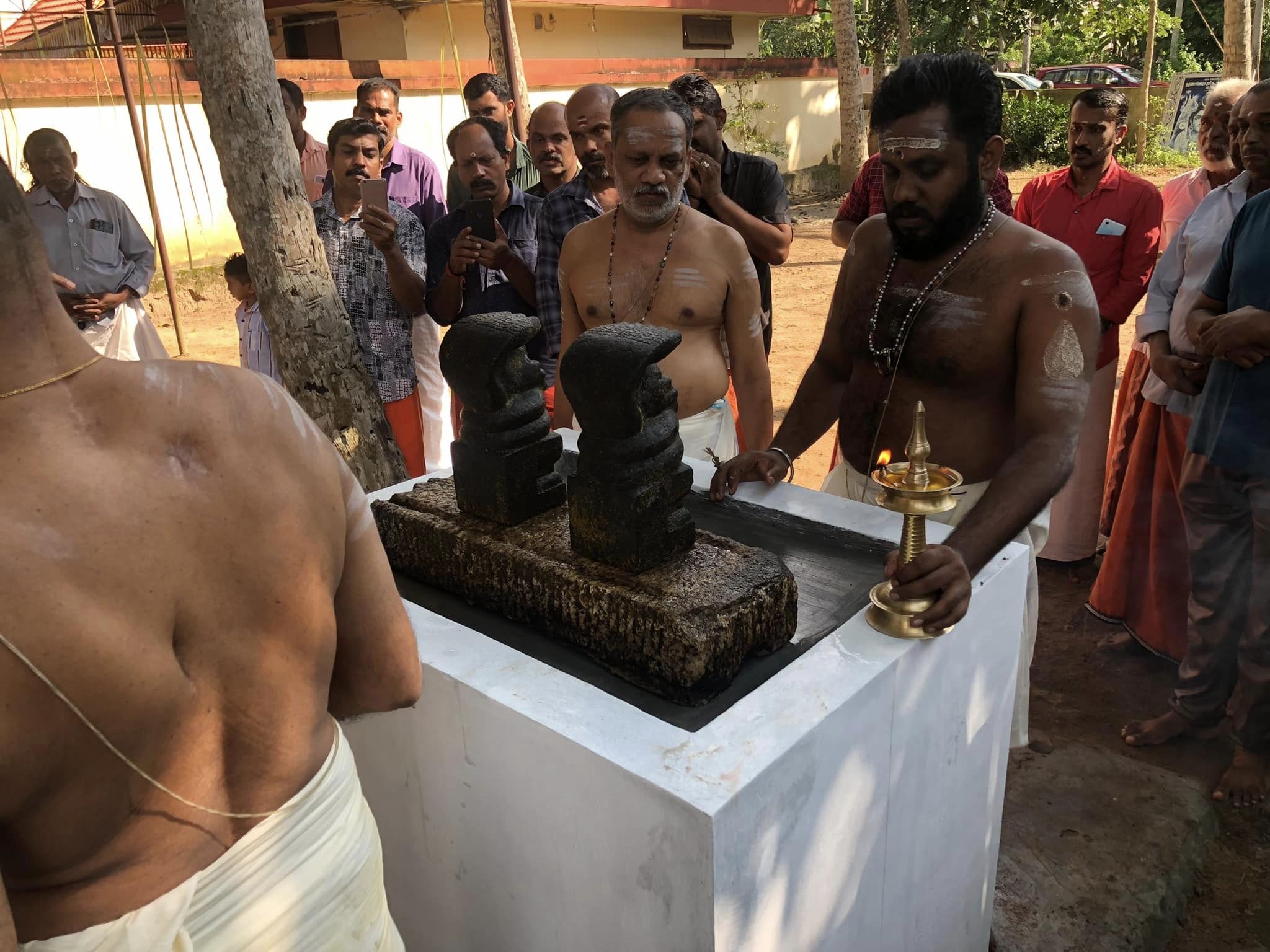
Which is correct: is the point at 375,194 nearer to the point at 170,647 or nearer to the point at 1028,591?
the point at 1028,591

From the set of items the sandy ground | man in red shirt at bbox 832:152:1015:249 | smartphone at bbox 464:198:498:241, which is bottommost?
the sandy ground

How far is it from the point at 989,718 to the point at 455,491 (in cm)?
137

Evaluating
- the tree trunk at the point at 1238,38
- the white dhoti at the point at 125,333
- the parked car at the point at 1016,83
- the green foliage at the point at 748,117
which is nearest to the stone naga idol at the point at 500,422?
the white dhoti at the point at 125,333

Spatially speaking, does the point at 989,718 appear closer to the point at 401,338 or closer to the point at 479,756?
the point at 479,756

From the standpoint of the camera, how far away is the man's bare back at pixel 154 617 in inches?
39.6

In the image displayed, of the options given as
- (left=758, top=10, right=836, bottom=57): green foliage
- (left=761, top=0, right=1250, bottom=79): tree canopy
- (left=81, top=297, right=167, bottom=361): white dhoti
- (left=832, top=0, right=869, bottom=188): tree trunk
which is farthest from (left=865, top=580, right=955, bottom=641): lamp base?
(left=758, top=10, right=836, bottom=57): green foliage

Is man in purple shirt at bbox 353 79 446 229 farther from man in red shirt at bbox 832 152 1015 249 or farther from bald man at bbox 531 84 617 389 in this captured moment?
man in red shirt at bbox 832 152 1015 249

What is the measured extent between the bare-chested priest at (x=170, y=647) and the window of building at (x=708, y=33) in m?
18.0

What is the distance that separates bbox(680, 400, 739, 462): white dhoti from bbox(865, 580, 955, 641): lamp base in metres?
1.32

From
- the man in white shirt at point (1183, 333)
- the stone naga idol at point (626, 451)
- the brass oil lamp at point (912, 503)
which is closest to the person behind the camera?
the brass oil lamp at point (912, 503)

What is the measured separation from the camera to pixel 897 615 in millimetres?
1824

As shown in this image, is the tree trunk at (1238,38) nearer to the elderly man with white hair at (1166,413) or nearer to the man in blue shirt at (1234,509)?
Answer: the elderly man with white hair at (1166,413)

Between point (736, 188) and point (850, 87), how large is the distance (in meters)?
10.6

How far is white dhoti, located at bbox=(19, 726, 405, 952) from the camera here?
122cm
